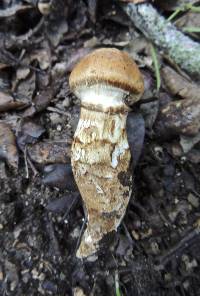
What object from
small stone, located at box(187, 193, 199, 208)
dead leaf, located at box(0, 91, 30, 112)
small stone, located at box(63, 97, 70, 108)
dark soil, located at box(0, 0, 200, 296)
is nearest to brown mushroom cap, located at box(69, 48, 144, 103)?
dark soil, located at box(0, 0, 200, 296)

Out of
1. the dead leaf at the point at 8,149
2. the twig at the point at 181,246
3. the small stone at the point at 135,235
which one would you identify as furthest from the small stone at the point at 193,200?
the dead leaf at the point at 8,149

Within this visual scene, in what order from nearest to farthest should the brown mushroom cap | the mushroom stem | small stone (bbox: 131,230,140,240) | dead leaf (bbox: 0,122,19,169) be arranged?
the brown mushroom cap, the mushroom stem, small stone (bbox: 131,230,140,240), dead leaf (bbox: 0,122,19,169)

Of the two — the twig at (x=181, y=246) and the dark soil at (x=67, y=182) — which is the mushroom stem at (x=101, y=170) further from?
the twig at (x=181, y=246)

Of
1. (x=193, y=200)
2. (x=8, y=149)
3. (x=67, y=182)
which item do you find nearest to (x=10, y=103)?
(x=8, y=149)

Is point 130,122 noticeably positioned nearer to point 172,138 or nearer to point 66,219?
point 172,138

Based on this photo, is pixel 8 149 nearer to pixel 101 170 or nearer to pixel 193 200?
pixel 101 170

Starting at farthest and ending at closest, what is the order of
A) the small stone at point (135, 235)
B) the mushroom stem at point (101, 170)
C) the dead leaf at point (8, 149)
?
the dead leaf at point (8, 149)
the small stone at point (135, 235)
the mushroom stem at point (101, 170)

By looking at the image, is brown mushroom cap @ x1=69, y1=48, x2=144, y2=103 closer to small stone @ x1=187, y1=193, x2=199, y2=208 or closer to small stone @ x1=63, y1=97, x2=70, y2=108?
small stone @ x1=63, y1=97, x2=70, y2=108
